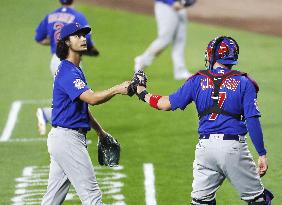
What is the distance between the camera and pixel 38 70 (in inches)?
851

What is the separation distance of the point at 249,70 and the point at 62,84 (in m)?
11.7

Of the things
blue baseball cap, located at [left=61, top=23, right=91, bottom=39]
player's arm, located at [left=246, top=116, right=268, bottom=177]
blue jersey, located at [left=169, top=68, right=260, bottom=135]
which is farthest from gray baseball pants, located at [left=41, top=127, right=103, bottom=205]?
player's arm, located at [left=246, top=116, right=268, bottom=177]

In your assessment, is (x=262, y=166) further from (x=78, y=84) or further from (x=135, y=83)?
(x=78, y=84)

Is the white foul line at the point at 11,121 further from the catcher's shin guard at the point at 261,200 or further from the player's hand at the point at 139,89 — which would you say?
the catcher's shin guard at the point at 261,200

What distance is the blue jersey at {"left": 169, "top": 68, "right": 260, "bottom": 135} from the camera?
977cm

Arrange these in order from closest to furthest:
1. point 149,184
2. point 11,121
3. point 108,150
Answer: point 108,150 < point 149,184 < point 11,121

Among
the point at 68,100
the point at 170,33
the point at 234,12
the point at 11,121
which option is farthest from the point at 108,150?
the point at 234,12

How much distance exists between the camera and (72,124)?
1026cm

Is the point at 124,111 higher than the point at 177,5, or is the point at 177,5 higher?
the point at 177,5

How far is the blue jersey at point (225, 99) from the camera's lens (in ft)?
32.1

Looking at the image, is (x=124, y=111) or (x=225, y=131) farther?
(x=124, y=111)

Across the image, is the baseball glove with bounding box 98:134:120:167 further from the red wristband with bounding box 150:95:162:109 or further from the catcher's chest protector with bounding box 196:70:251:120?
the catcher's chest protector with bounding box 196:70:251:120

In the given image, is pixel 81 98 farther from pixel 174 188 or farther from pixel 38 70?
pixel 38 70

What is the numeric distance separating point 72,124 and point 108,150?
952mm
